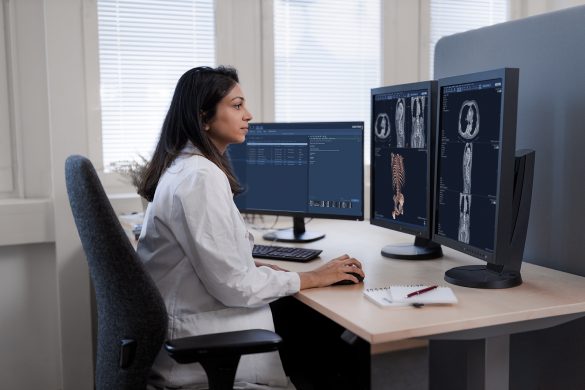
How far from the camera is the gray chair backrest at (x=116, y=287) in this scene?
4.00ft

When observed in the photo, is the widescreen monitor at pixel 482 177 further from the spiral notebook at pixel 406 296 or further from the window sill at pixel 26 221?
the window sill at pixel 26 221

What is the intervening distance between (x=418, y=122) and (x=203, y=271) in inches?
31.7

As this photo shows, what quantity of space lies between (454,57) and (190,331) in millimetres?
1356

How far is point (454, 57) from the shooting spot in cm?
228

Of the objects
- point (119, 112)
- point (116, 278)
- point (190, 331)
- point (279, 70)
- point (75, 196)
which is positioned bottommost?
point (190, 331)

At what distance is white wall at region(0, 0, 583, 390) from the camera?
2.67 meters

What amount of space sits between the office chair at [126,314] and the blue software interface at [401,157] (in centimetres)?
78

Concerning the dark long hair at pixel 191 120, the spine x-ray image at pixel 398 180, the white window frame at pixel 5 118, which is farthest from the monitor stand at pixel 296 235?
the white window frame at pixel 5 118

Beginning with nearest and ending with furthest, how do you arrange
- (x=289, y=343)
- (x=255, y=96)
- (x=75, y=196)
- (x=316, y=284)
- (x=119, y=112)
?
(x=75, y=196), (x=316, y=284), (x=289, y=343), (x=119, y=112), (x=255, y=96)

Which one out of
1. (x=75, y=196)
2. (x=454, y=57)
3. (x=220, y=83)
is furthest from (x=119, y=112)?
(x=75, y=196)

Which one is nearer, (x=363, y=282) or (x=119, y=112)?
(x=363, y=282)

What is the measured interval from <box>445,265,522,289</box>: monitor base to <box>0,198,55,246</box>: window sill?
1735 mm

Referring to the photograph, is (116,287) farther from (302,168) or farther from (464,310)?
(302,168)

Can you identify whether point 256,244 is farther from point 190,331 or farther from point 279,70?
point 279,70
